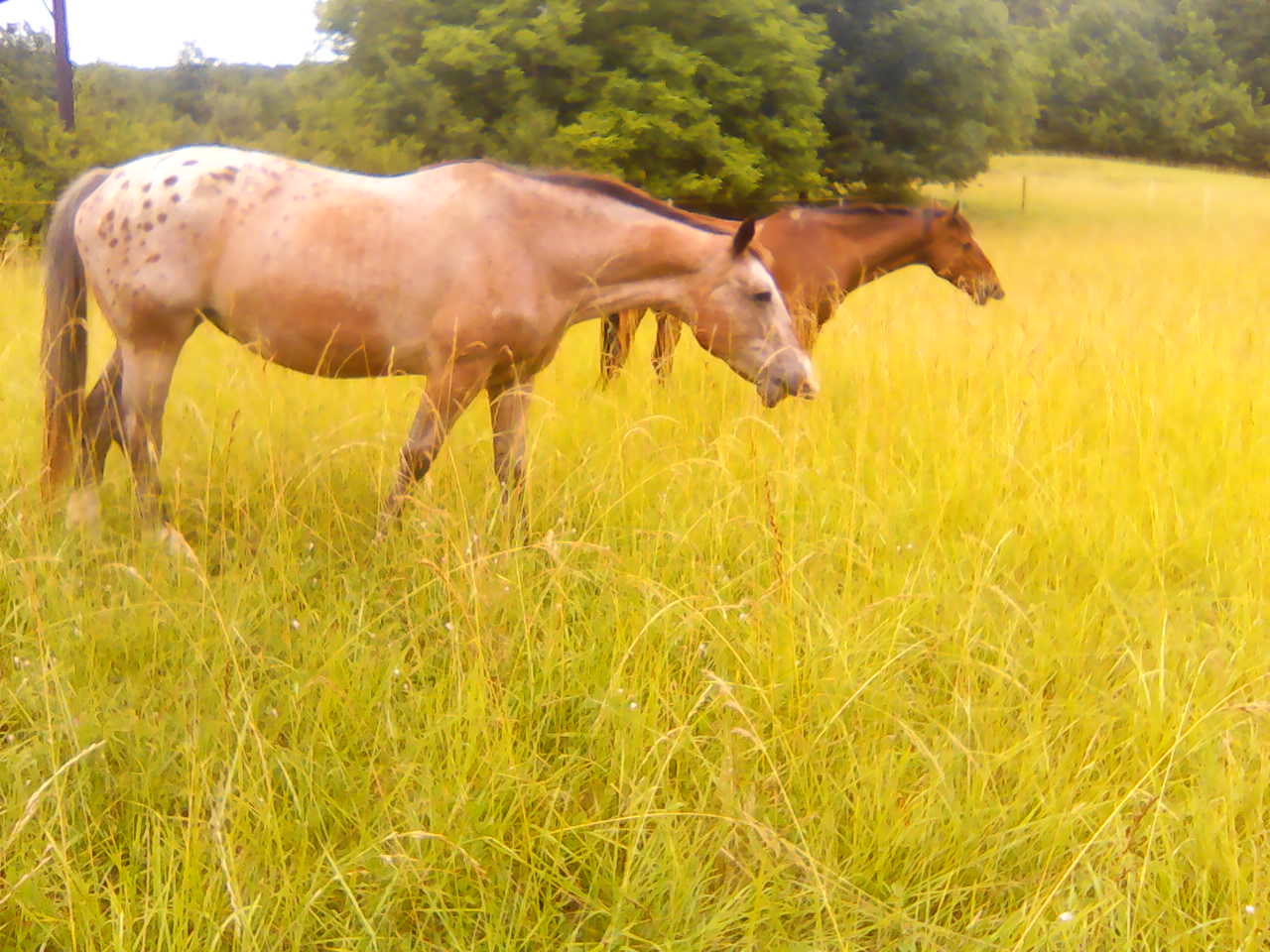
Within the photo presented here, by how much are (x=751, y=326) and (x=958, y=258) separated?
4.09 metres

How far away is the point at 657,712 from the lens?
7.61 ft

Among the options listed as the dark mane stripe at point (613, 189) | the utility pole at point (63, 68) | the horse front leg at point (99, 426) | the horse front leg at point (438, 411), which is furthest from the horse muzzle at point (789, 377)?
the utility pole at point (63, 68)

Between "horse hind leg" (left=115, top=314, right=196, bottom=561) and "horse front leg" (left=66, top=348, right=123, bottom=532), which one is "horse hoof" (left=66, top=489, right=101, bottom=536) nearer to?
"horse front leg" (left=66, top=348, right=123, bottom=532)

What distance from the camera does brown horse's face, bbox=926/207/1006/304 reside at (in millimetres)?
7547

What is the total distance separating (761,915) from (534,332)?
261cm

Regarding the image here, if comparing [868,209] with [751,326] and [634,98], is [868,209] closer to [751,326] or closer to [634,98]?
[751,326]

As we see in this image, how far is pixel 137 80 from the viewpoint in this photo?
146ft

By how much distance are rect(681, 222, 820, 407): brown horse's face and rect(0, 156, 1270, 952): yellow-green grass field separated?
42 cm

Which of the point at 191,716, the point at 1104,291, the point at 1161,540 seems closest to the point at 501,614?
the point at 191,716

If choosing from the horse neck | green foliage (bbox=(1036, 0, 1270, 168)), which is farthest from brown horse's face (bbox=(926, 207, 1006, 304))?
green foliage (bbox=(1036, 0, 1270, 168))

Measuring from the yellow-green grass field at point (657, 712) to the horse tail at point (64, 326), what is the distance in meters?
0.31

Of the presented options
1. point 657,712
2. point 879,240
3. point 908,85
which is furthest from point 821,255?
point 908,85

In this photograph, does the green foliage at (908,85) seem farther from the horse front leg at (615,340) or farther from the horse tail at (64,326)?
the horse tail at (64,326)

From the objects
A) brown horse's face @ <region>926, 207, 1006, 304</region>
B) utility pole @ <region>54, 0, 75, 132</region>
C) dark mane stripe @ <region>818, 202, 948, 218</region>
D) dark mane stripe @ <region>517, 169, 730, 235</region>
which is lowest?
brown horse's face @ <region>926, 207, 1006, 304</region>
